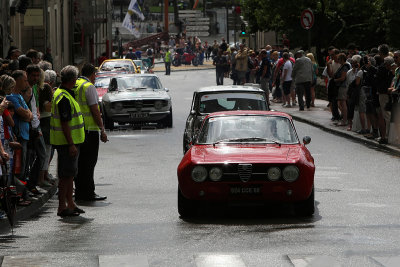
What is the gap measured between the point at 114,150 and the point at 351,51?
9.60 meters

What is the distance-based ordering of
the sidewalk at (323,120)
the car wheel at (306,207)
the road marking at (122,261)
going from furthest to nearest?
the sidewalk at (323,120), the car wheel at (306,207), the road marking at (122,261)

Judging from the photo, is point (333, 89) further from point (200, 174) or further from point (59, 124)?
point (200, 174)

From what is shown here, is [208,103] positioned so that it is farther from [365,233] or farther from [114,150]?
[365,233]

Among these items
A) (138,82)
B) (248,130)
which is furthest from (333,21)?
(248,130)

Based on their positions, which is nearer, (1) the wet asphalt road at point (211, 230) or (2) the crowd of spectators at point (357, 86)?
(1) the wet asphalt road at point (211, 230)

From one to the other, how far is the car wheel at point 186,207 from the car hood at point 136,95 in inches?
597

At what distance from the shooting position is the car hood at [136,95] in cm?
2711

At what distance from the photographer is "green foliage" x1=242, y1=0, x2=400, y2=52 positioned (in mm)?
52844

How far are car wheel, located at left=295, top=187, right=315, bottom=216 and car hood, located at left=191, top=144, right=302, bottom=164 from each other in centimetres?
50

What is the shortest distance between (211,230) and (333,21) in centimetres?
4461

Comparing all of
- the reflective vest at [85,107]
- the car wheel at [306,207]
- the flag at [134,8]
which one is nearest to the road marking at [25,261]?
the car wheel at [306,207]

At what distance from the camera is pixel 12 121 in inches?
470

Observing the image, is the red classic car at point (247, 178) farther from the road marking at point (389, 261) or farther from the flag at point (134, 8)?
the flag at point (134, 8)

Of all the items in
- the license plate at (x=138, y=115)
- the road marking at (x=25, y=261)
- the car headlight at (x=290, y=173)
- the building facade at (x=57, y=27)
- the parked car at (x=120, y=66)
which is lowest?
the road marking at (x=25, y=261)
